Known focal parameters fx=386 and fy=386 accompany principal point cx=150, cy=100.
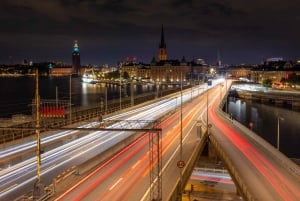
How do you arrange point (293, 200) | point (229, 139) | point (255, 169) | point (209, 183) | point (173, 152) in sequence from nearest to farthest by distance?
point (293, 200) < point (255, 169) < point (173, 152) < point (209, 183) < point (229, 139)

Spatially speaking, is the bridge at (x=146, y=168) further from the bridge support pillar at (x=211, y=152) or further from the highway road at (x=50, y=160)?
the bridge support pillar at (x=211, y=152)

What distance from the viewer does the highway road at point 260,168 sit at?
2002cm

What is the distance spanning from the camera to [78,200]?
17.2 meters

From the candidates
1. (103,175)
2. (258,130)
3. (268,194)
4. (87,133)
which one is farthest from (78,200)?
(258,130)

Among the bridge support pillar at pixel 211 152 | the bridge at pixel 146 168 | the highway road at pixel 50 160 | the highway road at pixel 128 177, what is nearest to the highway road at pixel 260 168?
the bridge at pixel 146 168

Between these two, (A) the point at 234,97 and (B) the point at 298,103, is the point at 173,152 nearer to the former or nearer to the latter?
(B) the point at 298,103

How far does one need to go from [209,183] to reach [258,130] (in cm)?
3288

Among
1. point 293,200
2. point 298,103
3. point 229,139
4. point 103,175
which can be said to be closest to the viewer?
point 293,200

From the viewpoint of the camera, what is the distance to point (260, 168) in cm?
2489

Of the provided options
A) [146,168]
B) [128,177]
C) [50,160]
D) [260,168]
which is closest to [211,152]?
[260,168]

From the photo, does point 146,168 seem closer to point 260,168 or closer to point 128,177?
point 128,177

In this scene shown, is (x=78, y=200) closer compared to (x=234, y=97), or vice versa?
(x=78, y=200)

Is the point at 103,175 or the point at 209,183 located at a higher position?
the point at 103,175

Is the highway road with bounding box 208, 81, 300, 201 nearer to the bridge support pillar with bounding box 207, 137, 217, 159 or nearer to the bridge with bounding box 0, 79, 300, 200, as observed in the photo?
the bridge with bounding box 0, 79, 300, 200
